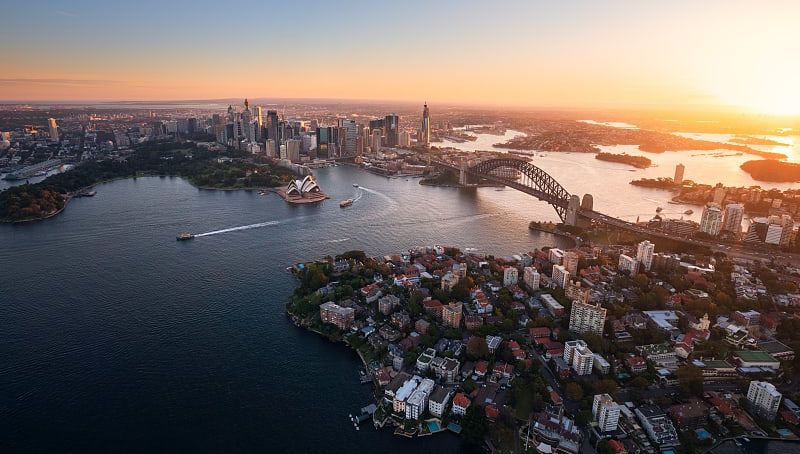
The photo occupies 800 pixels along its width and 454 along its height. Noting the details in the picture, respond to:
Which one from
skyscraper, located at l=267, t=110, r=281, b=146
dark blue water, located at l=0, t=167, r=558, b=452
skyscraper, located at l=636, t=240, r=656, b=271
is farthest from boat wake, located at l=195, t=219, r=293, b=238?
skyscraper, located at l=267, t=110, r=281, b=146

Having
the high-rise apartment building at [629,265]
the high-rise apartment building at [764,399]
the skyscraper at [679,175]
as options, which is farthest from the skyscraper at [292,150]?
the high-rise apartment building at [764,399]

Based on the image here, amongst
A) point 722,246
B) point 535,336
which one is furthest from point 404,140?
point 535,336

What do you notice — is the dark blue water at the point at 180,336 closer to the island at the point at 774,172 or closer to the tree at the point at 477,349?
the tree at the point at 477,349

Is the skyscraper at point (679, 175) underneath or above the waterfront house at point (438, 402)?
above

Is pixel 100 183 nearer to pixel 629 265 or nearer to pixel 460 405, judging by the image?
pixel 460 405

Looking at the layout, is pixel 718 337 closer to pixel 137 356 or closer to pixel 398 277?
pixel 398 277

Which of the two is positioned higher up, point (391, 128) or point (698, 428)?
point (391, 128)

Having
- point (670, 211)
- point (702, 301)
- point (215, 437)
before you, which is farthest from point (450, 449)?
point (670, 211)
